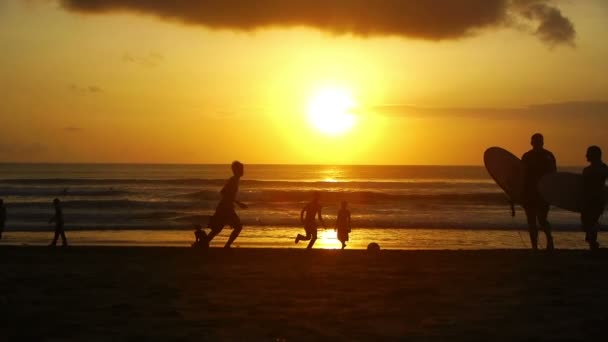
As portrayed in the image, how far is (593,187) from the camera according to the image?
10.6 meters

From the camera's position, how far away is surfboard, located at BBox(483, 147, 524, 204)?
11.8 meters

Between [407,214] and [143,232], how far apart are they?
17759 mm

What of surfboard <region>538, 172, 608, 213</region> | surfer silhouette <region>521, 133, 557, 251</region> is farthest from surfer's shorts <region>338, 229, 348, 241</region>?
surfboard <region>538, 172, 608, 213</region>

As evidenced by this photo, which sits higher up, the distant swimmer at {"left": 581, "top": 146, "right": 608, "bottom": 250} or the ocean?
the distant swimmer at {"left": 581, "top": 146, "right": 608, "bottom": 250}

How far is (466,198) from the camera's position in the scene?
56156mm

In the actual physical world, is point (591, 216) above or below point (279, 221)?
above

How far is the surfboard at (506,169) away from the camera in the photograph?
1182 cm

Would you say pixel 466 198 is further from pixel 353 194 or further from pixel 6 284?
pixel 6 284

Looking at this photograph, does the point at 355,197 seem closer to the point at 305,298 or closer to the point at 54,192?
the point at 54,192

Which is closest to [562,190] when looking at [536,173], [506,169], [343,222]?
[536,173]

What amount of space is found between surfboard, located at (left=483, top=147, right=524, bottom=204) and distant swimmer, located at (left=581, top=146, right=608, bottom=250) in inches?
41.0

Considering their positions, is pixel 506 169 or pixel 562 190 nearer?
pixel 562 190

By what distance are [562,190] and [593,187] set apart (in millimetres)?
487

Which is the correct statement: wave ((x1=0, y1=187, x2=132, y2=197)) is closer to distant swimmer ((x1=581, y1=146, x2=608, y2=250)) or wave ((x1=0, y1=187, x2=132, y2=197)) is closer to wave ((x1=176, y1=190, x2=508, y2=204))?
wave ((x1=176, y1=190, x2=508, y2=204))
